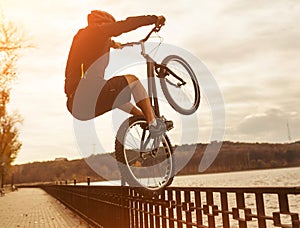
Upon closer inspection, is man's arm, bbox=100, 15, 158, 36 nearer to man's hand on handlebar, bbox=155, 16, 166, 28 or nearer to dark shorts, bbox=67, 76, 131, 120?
man's hand on handlebar, bbox=155, 16, 166, 28

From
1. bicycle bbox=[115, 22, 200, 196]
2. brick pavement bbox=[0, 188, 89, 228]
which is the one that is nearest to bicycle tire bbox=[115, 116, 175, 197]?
bicycle bbox=[115, 22, 200, 196]

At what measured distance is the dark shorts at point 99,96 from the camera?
17.0 ft

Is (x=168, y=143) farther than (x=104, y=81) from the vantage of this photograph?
Yes

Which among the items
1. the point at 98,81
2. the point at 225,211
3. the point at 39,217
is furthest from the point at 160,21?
the point at 39,217

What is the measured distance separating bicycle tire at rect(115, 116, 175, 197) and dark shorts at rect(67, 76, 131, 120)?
345mm

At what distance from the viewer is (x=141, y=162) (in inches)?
223

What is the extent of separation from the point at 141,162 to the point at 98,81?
1.24m

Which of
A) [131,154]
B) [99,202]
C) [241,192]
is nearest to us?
[241,192]

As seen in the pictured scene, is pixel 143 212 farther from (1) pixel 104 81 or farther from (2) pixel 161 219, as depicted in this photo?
(1) pixel 104 81

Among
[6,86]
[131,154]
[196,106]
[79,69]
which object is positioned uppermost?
[6,86]

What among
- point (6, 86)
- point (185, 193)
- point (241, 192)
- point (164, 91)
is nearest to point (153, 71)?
point (164, 91)

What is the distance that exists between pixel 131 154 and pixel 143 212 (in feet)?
4.62

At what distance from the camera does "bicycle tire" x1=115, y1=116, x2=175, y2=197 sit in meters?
5.44

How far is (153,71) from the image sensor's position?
5621mm
